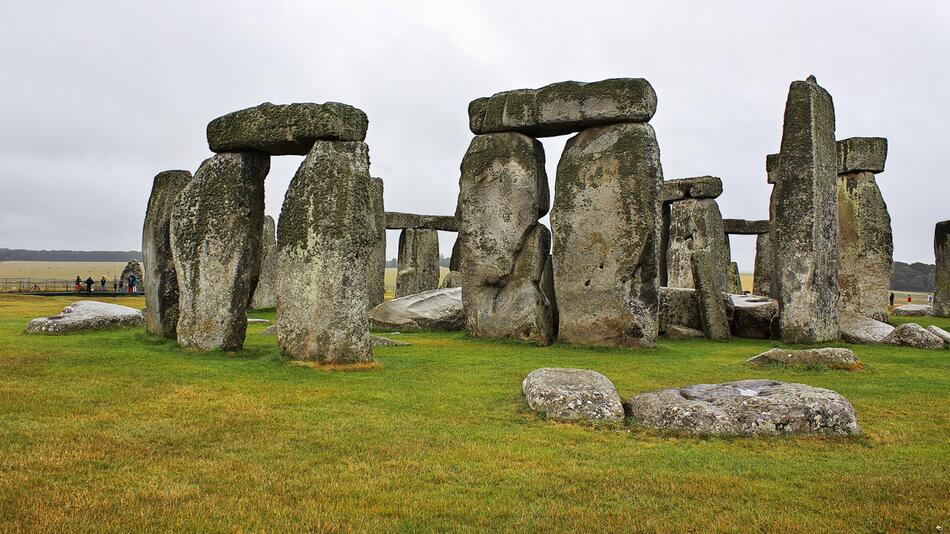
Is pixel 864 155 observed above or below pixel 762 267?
above

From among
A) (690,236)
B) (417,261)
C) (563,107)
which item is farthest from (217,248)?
(417,261)

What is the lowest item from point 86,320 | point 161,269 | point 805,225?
point 86,320

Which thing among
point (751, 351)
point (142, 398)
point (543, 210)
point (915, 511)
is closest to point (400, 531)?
point (915, 511)

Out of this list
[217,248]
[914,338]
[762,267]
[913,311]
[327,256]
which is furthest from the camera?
[762,267]

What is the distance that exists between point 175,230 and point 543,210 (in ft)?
23.7

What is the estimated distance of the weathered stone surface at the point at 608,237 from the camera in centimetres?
1368

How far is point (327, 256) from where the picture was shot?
32.6ft

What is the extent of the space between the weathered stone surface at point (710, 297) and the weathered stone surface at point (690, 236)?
7285mm

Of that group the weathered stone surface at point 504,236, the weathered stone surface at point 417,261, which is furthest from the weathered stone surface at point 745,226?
the weathered stone surface at point 504,236

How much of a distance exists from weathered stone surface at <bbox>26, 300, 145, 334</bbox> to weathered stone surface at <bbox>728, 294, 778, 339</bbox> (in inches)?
497

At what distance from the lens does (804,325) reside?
1420 cm

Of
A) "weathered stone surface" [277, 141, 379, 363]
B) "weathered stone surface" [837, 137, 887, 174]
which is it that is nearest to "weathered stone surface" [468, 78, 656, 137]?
"weathered stone surface" [277, 141, 379, 363]

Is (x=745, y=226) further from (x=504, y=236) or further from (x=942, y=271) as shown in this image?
(x=504, y=236)

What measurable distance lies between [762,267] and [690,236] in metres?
5.18
